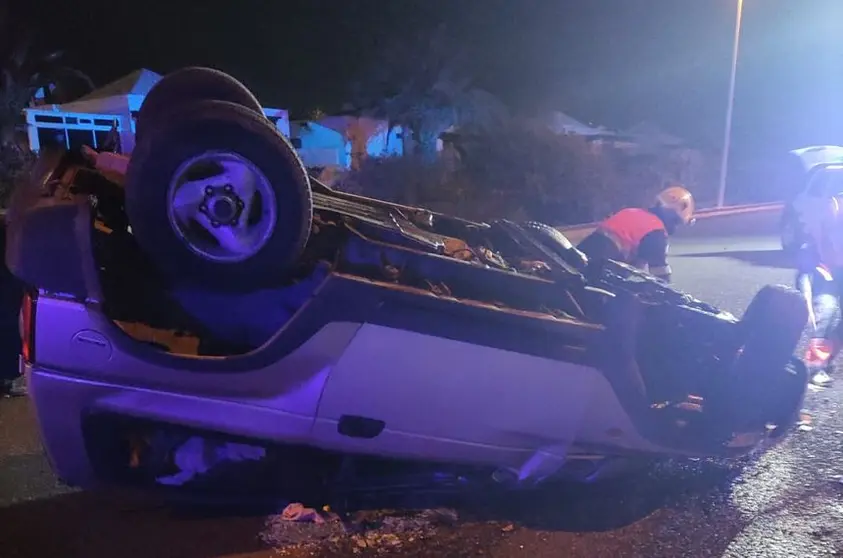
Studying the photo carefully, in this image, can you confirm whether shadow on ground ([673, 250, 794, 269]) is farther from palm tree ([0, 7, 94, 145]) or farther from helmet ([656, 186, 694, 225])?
palm tree ([0, 7, 94, 145])

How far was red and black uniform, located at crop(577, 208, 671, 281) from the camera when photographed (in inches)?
189

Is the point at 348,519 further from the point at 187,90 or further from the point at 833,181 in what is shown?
the point at 833,181

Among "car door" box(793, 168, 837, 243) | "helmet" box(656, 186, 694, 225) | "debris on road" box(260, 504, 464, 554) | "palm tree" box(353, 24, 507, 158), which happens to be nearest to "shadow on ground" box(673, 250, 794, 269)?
"car door" box(793, 168, 837, 243)

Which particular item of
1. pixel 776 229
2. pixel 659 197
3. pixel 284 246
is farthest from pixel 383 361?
pixel 776 229

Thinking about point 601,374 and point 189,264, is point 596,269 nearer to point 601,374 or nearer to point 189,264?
point 601,374

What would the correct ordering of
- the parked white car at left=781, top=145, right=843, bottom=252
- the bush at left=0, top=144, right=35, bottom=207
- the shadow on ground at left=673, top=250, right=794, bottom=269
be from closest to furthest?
the parked white car at left=781, top=145, right=843, bottom=252 → the shadow on ground at left=673, top=250, right=794, bottom=269 → the bush at left=0, top=144, right=35, bottom=207

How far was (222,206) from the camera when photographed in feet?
8.59

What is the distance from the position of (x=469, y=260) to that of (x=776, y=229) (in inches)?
500

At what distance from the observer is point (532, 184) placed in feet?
56.6

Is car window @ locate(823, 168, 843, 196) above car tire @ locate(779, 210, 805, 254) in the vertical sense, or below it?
above

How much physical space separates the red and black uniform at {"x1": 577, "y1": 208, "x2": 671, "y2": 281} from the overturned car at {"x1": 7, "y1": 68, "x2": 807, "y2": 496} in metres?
1.62

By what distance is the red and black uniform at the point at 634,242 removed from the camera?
480cm

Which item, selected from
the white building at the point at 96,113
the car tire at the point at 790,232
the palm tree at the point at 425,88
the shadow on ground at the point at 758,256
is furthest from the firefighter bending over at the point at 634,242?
the palm tree at the point at 425,88

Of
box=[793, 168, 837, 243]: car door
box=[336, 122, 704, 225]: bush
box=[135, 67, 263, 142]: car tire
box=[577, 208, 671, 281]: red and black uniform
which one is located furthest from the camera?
box=[336, 122, 704, 225]: bush
